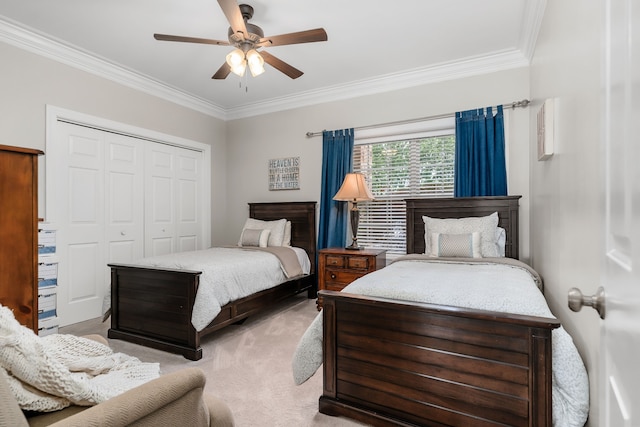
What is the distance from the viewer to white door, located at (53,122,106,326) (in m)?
3.26

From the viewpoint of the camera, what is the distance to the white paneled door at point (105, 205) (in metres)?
3.29

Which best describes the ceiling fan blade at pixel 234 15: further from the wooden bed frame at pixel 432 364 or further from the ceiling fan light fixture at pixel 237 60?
the wooden bed frame at pixel 432 364

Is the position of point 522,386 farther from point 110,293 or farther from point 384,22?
point 110,293

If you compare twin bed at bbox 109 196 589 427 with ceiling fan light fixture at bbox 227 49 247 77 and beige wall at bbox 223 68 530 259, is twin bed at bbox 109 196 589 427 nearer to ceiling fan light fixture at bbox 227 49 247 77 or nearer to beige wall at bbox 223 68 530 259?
beige wall at bbox 223 68 530 259

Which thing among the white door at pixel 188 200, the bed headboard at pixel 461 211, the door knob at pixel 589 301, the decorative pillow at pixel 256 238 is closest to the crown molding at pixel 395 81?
the white door at pixel 188 200

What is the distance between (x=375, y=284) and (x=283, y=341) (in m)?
1.42

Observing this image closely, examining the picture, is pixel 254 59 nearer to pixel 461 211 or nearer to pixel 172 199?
pixel 461 211

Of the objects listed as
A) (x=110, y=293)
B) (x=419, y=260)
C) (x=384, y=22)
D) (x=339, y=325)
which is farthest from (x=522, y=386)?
(x=110, y=293)

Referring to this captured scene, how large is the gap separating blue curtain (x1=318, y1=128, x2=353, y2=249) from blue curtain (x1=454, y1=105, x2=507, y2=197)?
4.20 ft

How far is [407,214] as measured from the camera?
11.7 feet

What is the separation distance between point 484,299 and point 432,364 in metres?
0.39

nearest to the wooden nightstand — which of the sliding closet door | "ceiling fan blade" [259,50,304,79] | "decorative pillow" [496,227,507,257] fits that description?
"decorative pillow" [496,227,507,257]

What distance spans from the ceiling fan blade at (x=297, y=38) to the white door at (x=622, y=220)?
6.39 feet

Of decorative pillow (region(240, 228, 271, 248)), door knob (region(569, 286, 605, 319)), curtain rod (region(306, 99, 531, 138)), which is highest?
curtain rod (region(306, 99, 531, 138))
